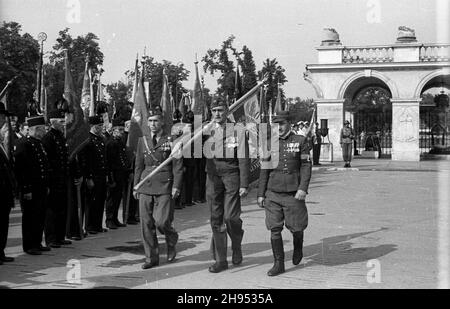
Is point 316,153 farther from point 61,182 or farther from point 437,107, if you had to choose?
point 61,182

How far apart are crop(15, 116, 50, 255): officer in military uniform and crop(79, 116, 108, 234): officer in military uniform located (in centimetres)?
136

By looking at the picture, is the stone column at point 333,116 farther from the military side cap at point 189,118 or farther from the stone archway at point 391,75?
the military side cap at point 189,118

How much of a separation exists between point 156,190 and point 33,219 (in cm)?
225

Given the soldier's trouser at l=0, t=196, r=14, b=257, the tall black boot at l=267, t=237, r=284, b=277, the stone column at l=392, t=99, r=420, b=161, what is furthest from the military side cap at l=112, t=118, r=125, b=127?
the stone column at l=392, t=99, r=420, b=161

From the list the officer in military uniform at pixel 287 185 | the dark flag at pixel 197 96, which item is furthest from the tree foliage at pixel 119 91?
the officer in military uniform at pixel 287 185

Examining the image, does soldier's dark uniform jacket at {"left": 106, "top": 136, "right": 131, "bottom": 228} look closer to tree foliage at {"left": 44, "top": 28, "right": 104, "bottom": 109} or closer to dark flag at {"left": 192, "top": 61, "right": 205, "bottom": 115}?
dark flag at {"left": 192, "top": 61, "right": 205, "bottom": 115}

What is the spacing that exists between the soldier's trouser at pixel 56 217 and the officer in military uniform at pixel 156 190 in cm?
179

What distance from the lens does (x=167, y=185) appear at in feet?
26.4

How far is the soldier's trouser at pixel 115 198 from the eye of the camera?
37.0 feet

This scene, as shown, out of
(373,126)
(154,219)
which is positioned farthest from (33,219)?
(373,126)

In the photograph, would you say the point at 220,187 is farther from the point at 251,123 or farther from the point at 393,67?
the point at 393,67

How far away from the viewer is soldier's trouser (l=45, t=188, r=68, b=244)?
9.39m

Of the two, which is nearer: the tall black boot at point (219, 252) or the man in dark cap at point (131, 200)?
the tall black boot at point (219, 252)
